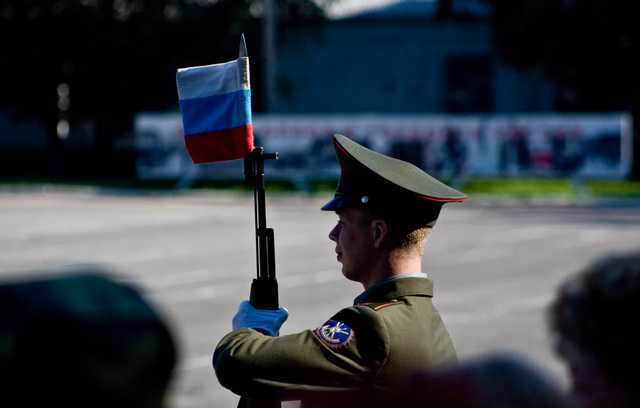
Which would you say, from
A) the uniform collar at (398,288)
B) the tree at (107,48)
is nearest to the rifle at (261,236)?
the uniform collar at (398,288)

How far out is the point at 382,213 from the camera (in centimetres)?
260

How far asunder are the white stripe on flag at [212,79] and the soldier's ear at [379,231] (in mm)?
561

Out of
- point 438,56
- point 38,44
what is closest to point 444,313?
point 38,44

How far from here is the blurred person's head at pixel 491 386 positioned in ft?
3.45

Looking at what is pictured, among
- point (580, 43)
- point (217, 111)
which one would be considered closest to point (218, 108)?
point (217, 111)

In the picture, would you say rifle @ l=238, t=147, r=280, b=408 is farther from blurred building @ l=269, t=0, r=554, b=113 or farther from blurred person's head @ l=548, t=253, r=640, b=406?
blurred building @ l=269, t=0, r=554, b=113

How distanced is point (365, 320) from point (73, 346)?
153cm

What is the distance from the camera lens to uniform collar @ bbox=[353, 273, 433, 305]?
99.5 inches

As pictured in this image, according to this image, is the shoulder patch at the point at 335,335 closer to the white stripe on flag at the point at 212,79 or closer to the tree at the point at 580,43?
the white stripe on flag at the point at 212,79

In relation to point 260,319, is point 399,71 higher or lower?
lower

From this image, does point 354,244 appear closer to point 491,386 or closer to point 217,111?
point 217,111

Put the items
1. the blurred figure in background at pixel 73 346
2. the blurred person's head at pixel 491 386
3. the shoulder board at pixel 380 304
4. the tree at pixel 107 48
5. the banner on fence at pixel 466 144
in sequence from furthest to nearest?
the tree at pixel 107 48 < the banner on fence at pixel 466 144 < the shoulder board at pixel 380 304 < the blurred person's head at pixel 491 386 < the blurred figure in background at pixel 73 346

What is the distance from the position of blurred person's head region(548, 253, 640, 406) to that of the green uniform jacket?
3.09ft

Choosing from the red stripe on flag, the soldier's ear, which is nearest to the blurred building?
the red stripe on flag
